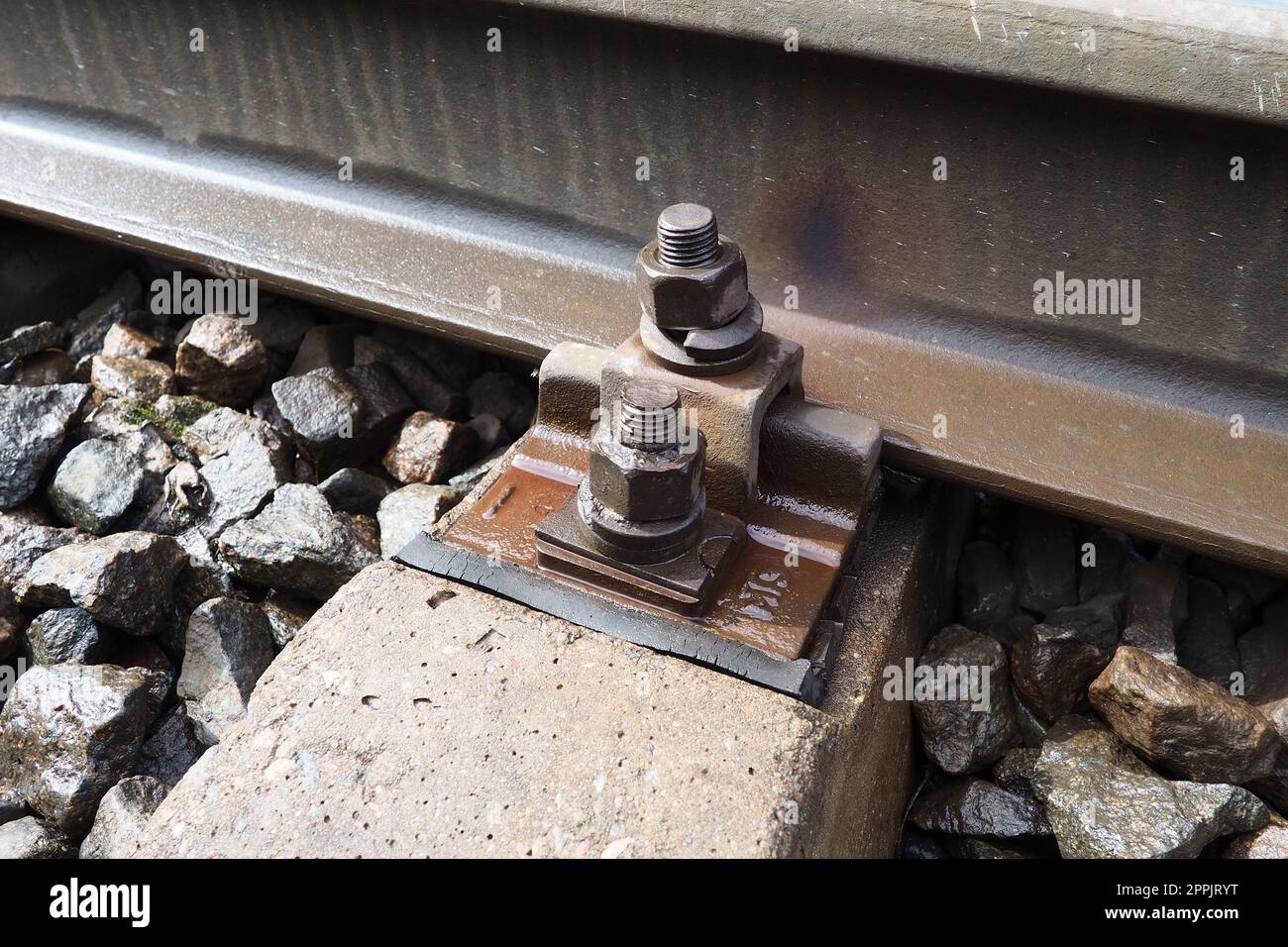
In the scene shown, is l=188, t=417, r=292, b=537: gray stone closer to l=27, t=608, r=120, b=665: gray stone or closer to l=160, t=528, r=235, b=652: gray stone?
l=160, t=528, r=235, b=652: gray stone

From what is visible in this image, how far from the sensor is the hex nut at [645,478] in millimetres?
1802

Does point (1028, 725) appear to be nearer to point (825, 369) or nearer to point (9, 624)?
point (825, 369)

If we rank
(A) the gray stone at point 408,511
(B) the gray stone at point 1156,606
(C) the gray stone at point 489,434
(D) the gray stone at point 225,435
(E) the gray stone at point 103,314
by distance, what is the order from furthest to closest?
(E) the gray stone at point 103,314, (C) the gray stone at point 489,434, (D) the gray stone at point 225,435, (A) the gray stone at point 408,511, (B) the gray stone at point 1156,606

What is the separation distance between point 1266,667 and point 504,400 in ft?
6.07

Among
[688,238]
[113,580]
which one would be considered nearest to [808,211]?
[688,238]

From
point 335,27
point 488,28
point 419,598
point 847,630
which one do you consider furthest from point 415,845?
point 335,27

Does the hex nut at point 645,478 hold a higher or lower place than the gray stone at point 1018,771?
higher

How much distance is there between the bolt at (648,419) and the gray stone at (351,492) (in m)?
1.05

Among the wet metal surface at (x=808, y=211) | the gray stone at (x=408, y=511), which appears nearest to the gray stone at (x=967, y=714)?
the wet metal surface at (x=808, y=211)

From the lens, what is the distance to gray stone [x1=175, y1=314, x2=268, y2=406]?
2916 millimetres

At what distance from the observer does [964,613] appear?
2.47 meters

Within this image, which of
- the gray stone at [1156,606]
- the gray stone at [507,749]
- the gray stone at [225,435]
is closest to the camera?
the gray stone at [507,749]

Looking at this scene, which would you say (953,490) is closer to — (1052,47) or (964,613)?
(964,613)

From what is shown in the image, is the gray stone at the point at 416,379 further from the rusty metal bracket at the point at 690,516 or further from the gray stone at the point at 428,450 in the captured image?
the rusty metal bracket at the point at 690,516
